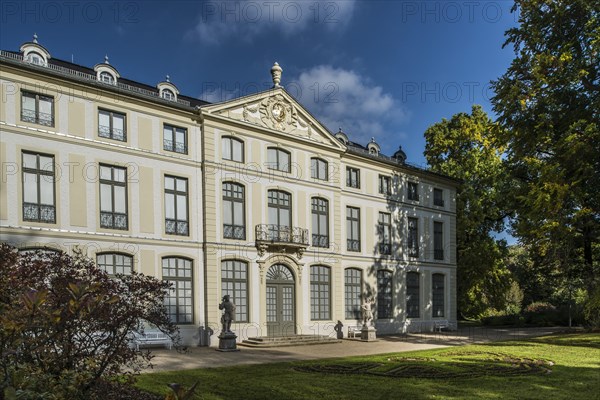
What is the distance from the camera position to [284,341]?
2189cm

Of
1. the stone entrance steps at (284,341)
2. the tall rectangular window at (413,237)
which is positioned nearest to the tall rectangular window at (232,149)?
the stone entrance steps at (284,341)

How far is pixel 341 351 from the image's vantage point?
63.4 feet

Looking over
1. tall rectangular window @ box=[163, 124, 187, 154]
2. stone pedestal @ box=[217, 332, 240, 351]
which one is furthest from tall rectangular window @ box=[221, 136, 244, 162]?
stone pedestal @ box=[217, 332, 240, 351]

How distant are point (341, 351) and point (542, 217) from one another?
9293 millimetres

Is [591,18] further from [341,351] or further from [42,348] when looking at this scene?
[42,348]

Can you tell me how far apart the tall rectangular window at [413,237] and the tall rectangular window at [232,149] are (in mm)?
13017

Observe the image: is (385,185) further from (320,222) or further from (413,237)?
(320,222)

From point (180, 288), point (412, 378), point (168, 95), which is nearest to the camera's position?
point (412, 378)

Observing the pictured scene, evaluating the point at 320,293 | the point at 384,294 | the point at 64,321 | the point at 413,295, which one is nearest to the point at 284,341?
the point at 320,293

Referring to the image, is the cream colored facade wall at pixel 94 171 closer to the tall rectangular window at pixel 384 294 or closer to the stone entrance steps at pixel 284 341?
the stone entrance steps at pixel 284 341

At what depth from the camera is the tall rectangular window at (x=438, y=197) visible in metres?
32.8

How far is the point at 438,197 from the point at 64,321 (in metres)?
29.8

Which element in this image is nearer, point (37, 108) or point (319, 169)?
point (37, 108)

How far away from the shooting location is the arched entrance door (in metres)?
23.6
